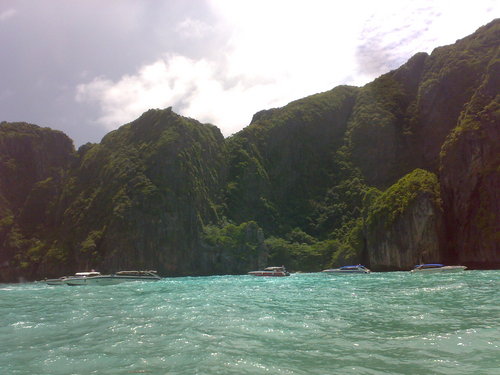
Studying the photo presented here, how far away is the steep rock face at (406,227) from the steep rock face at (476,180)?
502cm

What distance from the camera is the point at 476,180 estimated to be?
103m

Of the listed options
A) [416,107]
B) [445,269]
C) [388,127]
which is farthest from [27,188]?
[445,269]

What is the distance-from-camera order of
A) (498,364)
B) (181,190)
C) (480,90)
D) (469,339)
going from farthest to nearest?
(181,190)
(480,90)
(469,339)
(498,364)

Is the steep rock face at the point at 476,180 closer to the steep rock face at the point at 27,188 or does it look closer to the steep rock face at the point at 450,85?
the steep rock face at the point at 450,85

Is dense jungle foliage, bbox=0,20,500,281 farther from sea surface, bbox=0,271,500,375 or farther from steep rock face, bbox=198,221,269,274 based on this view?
sea surface, bbox=0,271,500,375

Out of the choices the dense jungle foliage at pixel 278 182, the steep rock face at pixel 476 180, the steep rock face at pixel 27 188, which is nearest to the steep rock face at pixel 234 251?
the dense jungle foliage at pixel 278 182

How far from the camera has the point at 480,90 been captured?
114562 millimetres

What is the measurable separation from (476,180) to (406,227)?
20.5 m

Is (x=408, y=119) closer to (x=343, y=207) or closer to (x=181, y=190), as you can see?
(x=343, y=207)

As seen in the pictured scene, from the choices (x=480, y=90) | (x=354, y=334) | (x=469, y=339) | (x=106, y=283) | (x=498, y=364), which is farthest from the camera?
(x=480, y=90)

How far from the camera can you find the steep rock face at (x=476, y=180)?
95000 millimetres

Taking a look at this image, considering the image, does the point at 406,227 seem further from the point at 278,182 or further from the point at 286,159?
the point at 286,159

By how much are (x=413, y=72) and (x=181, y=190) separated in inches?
4175

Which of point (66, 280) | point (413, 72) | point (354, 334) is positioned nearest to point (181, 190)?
point (66, 280)
